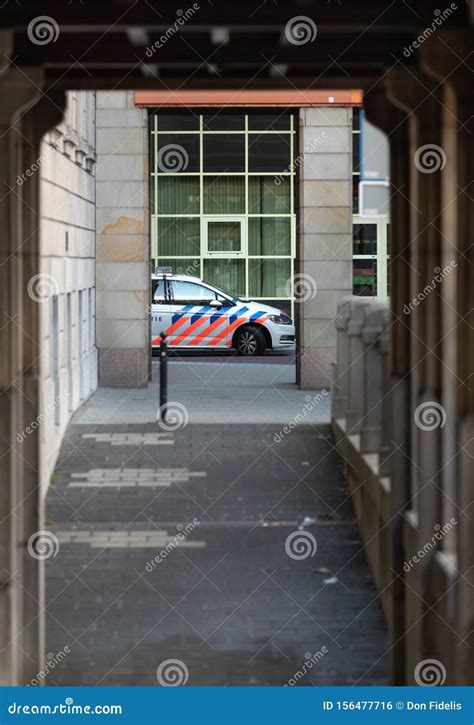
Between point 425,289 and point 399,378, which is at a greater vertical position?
point 425,289

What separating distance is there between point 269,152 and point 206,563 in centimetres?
2229

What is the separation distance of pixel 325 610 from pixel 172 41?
467 centimetres

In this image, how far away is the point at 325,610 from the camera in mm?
11758

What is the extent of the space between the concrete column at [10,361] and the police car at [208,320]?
21.4 meters

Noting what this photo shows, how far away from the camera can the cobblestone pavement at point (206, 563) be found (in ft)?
34.5

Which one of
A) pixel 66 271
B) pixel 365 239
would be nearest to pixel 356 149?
pixel 365 239

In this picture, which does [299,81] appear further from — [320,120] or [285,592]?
[320,120]

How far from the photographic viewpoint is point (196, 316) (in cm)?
3056

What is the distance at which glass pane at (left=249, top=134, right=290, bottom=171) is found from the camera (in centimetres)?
3400

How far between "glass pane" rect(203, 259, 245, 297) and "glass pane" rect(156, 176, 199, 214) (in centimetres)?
136

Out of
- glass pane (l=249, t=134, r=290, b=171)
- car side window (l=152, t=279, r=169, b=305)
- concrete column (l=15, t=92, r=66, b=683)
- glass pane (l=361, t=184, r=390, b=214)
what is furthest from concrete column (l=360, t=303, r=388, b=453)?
glass pane (l=249, t=134, r=290, b=171)

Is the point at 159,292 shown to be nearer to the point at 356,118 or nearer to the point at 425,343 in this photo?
the point at 356,118

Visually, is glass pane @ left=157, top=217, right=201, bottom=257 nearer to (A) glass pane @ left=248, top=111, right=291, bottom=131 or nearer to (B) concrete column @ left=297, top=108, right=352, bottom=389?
(A) glass pane @ left=248, top=111, right=291, bottom=131

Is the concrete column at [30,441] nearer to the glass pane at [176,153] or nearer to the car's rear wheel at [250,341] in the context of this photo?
the car's rear wheel at [250,341]
